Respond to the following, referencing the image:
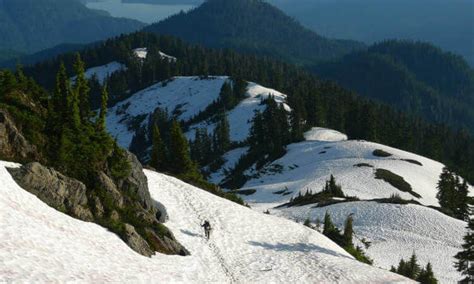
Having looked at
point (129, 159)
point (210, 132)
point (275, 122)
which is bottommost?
point (210, 132)

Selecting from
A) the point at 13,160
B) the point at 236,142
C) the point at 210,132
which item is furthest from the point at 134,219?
the point at 210,132

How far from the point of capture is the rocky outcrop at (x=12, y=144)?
30.4 meters

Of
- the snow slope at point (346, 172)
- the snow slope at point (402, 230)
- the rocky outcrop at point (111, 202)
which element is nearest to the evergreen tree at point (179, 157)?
the snow slope at point (402, 230)

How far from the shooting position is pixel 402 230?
2468 inches

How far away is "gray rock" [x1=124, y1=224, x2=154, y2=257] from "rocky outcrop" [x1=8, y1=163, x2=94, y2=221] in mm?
2368

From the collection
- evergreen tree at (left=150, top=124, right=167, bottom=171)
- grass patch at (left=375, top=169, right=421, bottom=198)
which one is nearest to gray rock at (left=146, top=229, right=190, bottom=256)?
evergreen tree at (left=150, top=124, right=167, bottom=171)

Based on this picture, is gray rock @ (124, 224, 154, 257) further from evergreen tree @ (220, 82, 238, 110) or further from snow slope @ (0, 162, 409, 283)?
evergreen tree @ (220, 82, 238, 110)

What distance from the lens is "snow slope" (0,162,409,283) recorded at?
22.1 metres

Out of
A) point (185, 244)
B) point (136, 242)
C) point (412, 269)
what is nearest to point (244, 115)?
point (412, 269)

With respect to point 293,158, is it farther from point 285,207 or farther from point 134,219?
point 134,219

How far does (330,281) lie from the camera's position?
108 feet

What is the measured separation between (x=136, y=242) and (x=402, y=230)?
4306 centimetres

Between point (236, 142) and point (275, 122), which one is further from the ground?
point (275, 122)

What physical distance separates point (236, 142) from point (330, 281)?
127323mm
